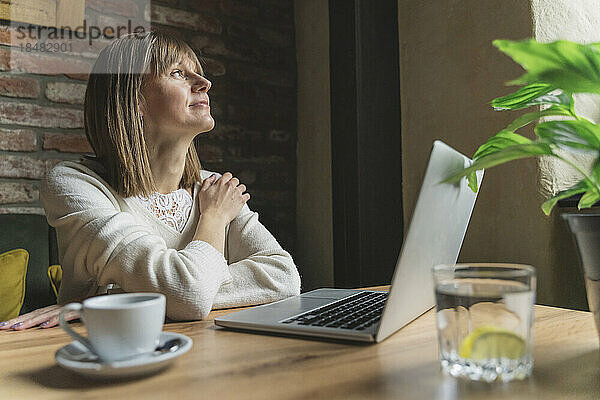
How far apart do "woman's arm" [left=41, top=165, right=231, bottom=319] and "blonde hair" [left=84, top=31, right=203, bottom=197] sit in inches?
7.2

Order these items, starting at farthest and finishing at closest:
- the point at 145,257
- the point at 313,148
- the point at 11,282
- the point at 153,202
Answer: the point at 313,148
the point at 11,282
the point at 153,202
the point at 145,257

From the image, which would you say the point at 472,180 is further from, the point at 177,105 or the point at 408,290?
the point at 177,105

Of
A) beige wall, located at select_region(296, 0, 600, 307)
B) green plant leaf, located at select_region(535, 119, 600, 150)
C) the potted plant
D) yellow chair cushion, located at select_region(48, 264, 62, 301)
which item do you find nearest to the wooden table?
the potted plant

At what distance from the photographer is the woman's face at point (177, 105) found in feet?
4.35

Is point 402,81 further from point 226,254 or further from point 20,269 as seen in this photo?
point 20,269

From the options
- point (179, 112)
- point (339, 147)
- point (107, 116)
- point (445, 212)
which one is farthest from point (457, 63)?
point (445, 212)

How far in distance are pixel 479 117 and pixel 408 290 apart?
1.09 metres

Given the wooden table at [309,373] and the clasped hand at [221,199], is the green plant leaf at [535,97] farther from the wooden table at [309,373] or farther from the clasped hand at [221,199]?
the clasped hand at [221,199]

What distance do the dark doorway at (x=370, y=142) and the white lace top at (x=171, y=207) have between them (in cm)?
79

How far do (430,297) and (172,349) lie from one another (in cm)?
39

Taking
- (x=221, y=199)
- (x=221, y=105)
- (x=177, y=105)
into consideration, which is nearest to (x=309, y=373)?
(x=221, y=199)

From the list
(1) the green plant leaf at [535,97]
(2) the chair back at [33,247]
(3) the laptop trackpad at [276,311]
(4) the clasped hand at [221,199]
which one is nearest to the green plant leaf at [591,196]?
(1) the green plant leaf at [535,97]

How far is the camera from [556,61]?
1.62ft

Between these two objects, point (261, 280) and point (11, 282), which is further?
point (11, 282)
